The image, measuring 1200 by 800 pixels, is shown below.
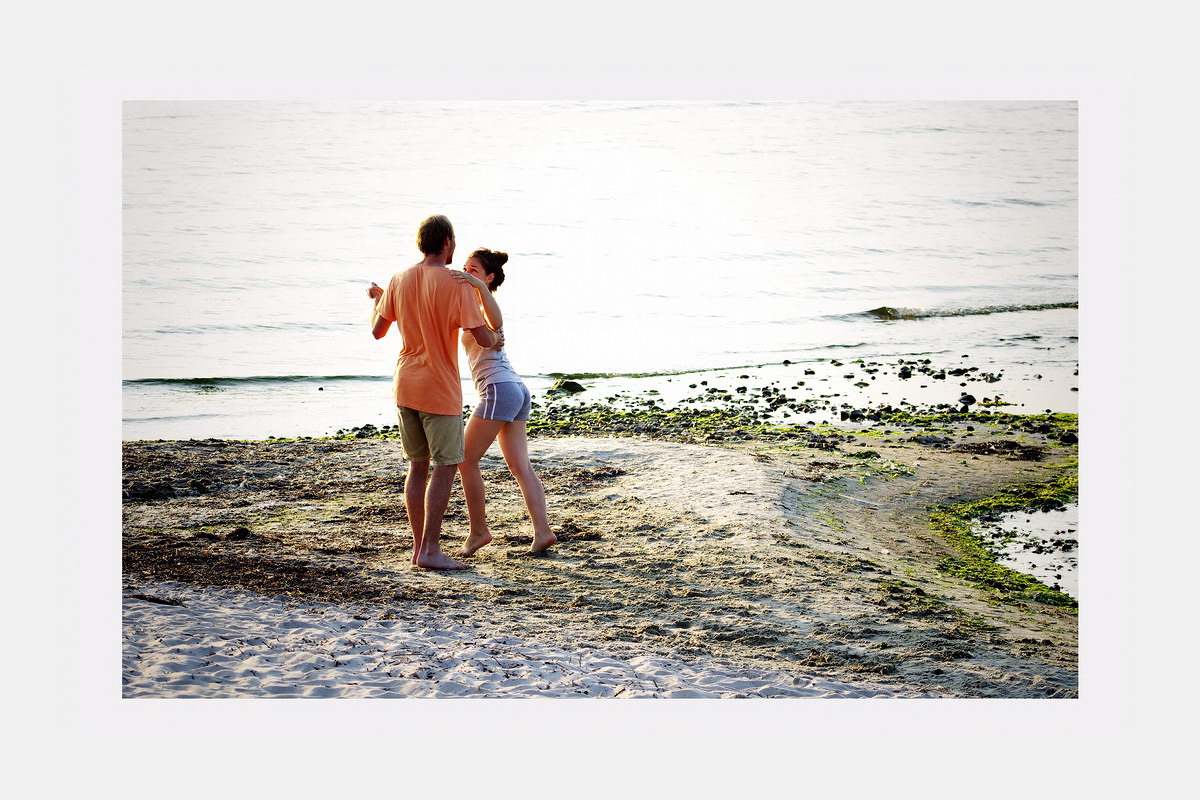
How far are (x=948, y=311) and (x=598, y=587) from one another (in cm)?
1252

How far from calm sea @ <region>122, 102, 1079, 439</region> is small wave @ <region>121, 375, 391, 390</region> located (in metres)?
0.04

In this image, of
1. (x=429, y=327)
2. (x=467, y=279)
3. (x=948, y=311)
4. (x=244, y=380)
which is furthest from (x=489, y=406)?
(x=948, y=311)

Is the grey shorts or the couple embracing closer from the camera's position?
the couple embracing

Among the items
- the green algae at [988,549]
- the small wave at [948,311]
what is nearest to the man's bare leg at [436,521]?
the green algae at [988,549]

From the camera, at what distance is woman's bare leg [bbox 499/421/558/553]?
614 cm

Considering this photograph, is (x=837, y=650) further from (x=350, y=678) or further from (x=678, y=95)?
(x=678, y=95)

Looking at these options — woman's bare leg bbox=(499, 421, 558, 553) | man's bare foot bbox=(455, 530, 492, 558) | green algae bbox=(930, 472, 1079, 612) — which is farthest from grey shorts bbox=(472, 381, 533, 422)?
green algae bbox=(930, 472, 1079, 612)

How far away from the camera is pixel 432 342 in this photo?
5637 millimetres

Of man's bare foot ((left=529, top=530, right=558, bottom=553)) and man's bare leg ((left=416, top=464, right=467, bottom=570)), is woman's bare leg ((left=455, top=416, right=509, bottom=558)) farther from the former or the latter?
man's bare foot ((left=529, top=530, right=558, bottom=553))

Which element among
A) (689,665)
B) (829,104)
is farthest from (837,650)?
(829,104)

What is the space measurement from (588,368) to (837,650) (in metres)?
8.77

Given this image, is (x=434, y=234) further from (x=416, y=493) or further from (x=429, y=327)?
(x=416, y=493)

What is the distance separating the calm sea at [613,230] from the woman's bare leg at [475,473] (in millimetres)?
6738

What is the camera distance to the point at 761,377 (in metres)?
12.9
